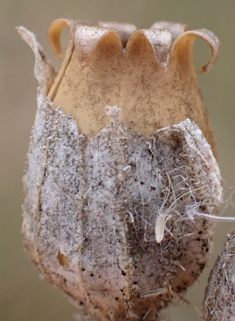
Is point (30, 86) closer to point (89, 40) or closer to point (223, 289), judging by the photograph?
point (89, 40)

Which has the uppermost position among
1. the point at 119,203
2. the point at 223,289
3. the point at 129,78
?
the point at 129,78

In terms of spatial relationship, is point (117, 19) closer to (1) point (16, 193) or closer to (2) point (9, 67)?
(2) point (9, 67)

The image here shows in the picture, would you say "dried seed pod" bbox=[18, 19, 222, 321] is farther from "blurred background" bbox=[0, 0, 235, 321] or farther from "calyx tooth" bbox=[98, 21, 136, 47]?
"blurred background" bbox=[0, 0, 235, 321]

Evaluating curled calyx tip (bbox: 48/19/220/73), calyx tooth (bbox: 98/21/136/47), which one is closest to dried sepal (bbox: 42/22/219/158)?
curled calyx tip (bbox: 48/19/220/73)

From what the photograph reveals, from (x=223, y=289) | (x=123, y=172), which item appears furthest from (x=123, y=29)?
(x=223, y=289)

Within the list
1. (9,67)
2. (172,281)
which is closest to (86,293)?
(172,281)
